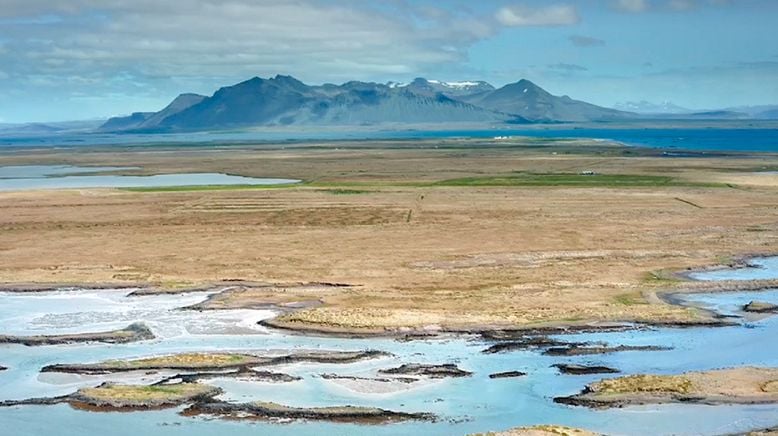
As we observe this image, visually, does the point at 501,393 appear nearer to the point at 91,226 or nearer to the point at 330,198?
the point at 91,226

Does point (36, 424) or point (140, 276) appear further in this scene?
point (140, 276)

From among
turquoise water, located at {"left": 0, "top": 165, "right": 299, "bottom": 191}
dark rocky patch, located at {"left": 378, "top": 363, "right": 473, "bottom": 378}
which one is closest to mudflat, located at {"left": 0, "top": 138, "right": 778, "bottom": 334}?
dark rocky patch, located at {"left": 378, "top": 363, "right": 473, "bottom": 378}

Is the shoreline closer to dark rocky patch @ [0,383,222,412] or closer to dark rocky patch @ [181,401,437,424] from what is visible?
dark rocky patch @ [0,383,222,412]

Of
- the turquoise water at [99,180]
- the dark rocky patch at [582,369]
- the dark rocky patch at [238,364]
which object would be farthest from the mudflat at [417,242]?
the turquoise water at [99,180]

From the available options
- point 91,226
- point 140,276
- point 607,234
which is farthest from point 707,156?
point 140,276

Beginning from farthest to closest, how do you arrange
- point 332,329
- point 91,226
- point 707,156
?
point 707,156 < point 91,226 < point 332,329

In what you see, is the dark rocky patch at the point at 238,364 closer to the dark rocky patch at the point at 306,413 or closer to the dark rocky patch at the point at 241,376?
the dark rocky patch at the point at 241,376

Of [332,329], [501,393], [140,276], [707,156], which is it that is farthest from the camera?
[707,156]
